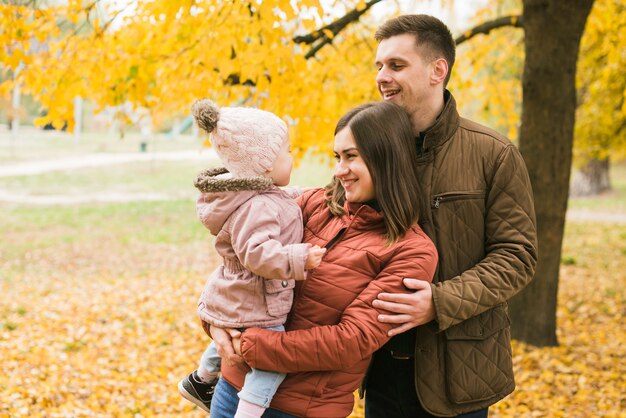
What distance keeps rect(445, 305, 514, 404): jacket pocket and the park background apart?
253 cm

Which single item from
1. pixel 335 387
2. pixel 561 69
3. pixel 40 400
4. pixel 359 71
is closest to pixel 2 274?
pixel 40 400

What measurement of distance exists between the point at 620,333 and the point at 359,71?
430 cm

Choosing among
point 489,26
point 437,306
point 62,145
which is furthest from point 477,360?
point 62,145

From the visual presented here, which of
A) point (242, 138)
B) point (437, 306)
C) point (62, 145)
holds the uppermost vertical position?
point (242, 138)

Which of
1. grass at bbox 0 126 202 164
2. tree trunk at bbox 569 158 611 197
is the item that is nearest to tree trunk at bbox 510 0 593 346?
tree trunk at bbox 569 158 611 197

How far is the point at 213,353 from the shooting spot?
256 cm

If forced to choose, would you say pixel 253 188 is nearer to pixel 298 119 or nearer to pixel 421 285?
pixel 421 285

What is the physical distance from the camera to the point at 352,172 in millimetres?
2260

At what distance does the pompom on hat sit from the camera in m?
2.24

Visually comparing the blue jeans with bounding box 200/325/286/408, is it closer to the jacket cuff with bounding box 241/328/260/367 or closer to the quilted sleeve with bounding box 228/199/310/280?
the jacket cuff with bounding box 241/328/260/367

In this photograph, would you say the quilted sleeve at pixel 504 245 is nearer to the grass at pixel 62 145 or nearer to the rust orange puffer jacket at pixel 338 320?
the rust orange puffer jacket at pixel 338 320

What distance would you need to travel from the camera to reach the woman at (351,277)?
6.86ft

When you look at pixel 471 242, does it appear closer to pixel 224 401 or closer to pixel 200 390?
pixel 224 401

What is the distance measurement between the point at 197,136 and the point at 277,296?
259 inches
